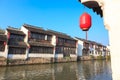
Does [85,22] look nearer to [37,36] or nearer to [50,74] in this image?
[50,74]

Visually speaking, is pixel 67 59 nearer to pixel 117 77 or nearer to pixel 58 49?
pixel 58 49

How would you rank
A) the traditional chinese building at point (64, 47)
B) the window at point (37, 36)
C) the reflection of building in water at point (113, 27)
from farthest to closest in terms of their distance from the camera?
1. the traditional chinese building at point (64, 47)
2. the window at point (37, 36)
3. the reflection of building in water at point (113, 27)

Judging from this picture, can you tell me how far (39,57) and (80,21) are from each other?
3235 cm

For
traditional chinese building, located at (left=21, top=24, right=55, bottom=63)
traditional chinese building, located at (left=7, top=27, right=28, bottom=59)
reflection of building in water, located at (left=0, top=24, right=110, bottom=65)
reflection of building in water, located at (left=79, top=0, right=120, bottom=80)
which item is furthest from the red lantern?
traditional chinese building, located at (left=21, top=24, right=55, bottom=63)

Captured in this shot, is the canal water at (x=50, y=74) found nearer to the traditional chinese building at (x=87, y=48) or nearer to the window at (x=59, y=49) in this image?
the window at (x=59, y=49)

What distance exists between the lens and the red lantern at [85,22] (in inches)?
165

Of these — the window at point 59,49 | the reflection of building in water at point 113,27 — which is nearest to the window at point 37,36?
the window at point 59,49

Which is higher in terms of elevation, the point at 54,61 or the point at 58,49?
the point at 58,49

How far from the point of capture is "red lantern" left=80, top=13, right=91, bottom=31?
4.19 m

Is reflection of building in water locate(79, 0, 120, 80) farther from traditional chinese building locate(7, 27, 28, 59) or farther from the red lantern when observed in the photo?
traditional chinese building locate(7, 27, 28, 59)

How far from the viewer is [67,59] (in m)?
43.4

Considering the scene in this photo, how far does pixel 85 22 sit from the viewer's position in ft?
13.7

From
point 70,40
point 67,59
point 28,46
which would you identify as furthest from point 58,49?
point 28,46

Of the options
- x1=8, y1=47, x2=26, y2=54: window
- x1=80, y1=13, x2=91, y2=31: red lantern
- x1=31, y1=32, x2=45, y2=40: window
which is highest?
x1=31, y1=32, x2=45, y2=40: window
